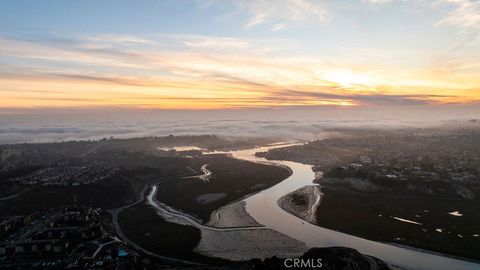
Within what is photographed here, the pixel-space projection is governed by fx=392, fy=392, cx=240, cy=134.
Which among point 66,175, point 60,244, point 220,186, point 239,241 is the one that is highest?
point 66,175

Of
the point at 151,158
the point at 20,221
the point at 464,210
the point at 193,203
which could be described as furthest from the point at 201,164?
the point at 464,210

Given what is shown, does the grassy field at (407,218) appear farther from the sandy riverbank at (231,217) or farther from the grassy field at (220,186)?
the grassy field at (220,186)

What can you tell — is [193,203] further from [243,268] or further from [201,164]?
[201,164]

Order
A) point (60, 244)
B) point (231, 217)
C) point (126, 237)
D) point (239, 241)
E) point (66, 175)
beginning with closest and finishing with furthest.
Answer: point (60, 244), point (239, 241), point (126, 237), point (231, 217), point (66, 175)

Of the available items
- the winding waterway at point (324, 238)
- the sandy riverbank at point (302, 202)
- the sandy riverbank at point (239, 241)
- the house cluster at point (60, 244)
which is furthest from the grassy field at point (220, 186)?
the house cluster at point (60, 244)

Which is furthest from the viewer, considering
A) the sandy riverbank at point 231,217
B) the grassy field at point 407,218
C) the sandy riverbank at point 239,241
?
the sandy riverbank at point 231,217

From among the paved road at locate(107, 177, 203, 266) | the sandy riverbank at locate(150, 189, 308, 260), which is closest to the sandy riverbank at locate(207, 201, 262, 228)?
the sandy riverbank at locate(150, 189, 308, 260)

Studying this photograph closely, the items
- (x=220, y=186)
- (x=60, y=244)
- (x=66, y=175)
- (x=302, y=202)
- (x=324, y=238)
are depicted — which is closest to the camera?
(x=60, y=244)

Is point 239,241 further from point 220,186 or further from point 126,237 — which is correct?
point 220,186

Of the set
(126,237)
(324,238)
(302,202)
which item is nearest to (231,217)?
(302,202)
